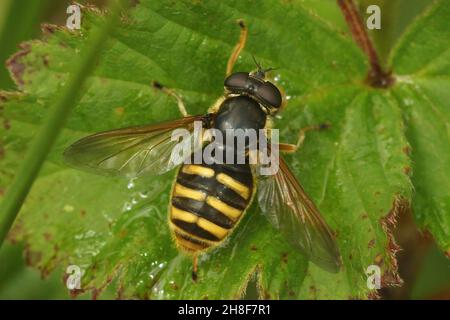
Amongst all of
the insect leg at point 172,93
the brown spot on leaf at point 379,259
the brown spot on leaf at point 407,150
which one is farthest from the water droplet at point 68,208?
the brown spot on leaf at point 407,150

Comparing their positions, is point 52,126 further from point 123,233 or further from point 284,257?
point 284,257

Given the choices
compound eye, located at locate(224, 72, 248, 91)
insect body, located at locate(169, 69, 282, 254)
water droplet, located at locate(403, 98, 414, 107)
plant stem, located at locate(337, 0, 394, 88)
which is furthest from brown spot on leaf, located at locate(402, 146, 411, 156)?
compound eye, located at locate(224, 72, 248, 91)

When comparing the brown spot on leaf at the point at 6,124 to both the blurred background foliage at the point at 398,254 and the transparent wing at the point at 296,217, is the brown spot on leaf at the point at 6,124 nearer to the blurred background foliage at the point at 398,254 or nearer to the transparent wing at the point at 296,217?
the blurred background foliage at the point at 398,254

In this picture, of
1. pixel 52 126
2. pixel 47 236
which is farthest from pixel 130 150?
pixel 52 126

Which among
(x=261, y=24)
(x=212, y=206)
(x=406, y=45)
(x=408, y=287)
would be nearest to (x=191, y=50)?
(x=261, y=24)

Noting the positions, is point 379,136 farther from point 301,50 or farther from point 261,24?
point 261,24

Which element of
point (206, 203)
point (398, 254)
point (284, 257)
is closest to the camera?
point (206, 203)
